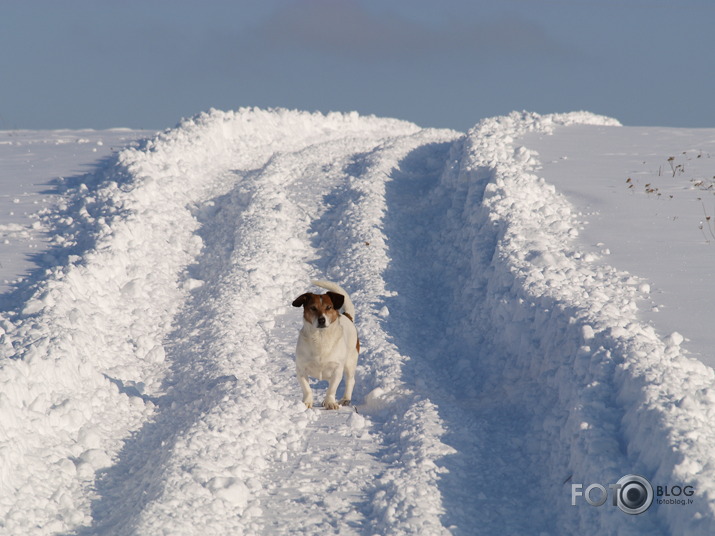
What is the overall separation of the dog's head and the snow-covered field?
101cm

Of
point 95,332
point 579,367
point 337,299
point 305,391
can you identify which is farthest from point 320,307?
point 95,332

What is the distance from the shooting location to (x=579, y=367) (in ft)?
21.7

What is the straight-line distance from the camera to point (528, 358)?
782cm

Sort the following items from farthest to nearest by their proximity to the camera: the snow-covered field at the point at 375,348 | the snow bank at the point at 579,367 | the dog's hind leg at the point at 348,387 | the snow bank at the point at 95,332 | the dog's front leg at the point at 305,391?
the dog's hind leg at the point at 348,387 → the dog's front leg at the point at 305,391 → the snow bank at the point at 95,332 → the snow-covered field at the point at 375,348 → the snow bank at the point at 579,367

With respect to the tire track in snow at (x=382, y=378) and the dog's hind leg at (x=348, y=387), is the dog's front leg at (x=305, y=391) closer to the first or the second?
the dog's hind leg at (x=348, y=387)

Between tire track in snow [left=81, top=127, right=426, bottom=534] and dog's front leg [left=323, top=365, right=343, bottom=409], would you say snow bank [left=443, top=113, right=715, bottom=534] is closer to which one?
dog's front leg [left=323, top=365, right=343, bottom=409]

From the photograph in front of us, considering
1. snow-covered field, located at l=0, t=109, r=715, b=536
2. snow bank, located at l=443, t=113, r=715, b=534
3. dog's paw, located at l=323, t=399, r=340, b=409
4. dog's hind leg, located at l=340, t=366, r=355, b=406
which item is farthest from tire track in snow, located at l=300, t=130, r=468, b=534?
snow bank, located at l=443, t=113, r=715, b=534

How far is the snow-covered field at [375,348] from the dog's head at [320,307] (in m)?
1.01

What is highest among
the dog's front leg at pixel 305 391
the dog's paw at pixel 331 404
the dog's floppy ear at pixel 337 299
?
the dog's floppy ear at pixel 337 299

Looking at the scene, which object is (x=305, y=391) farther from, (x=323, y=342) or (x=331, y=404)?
(x=323, y=342)

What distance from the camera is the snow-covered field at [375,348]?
18.0ft

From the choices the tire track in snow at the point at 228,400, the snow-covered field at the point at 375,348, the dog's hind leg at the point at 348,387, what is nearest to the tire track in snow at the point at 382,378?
the snow-covered field at the point at 375,348

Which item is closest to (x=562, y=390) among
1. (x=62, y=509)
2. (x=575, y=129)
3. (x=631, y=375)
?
(x=631, y=375)

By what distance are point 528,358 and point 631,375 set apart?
1.96 m
